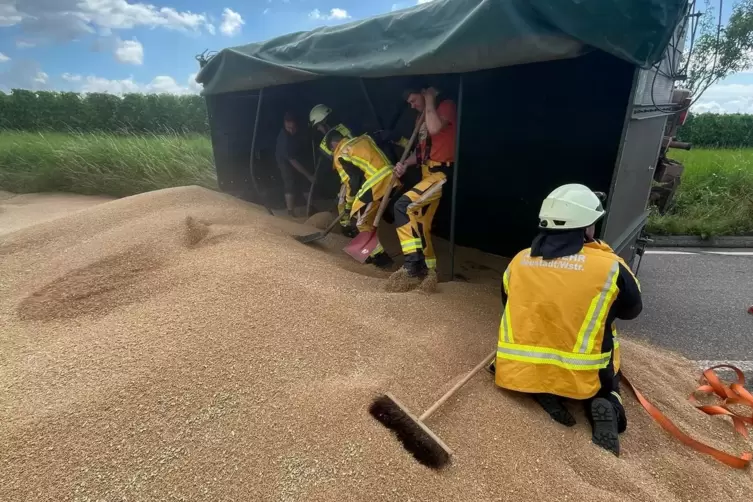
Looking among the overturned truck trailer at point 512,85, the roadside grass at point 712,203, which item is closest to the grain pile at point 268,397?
the overturned truck trailer at point 512,85

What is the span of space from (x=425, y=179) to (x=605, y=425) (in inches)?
92.0

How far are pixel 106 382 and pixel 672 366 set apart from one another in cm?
323

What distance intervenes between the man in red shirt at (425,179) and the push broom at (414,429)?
5.12 feet

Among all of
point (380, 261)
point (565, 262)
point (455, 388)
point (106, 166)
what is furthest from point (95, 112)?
point (565, 262)

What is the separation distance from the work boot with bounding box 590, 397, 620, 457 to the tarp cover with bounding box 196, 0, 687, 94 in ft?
5.59

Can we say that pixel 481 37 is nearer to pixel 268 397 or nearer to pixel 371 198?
pixel 371 198

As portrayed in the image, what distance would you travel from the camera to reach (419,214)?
145 inches

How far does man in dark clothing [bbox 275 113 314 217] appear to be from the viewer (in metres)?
5.66

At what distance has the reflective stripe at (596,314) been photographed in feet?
6.09

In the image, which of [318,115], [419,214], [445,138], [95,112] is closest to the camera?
[445,138]

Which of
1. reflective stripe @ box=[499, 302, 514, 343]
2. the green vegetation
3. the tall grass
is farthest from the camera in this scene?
the green vegetation

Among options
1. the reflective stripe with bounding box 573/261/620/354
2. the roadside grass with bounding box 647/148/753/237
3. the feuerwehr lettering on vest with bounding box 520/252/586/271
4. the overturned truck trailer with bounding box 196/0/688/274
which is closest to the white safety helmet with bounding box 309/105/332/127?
the overturned truck trailer with bounding box 196/0/688/274

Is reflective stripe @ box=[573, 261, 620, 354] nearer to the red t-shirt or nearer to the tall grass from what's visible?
the red t-shirt

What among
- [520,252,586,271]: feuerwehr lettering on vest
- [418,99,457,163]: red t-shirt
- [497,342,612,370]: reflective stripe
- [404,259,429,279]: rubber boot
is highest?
[418,99,457,163]: red t-shirt
